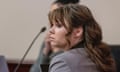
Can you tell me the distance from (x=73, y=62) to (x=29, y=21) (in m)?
1.54

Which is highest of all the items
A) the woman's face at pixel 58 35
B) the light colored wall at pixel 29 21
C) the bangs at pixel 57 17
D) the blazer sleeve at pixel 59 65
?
the bangs at pixel 57 17

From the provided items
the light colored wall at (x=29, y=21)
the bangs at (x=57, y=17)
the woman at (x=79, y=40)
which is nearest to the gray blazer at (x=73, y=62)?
the woman at (x=79, y=40)

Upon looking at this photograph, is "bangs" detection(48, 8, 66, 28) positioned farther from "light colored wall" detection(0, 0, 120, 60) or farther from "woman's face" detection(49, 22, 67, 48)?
"light colored wall" detection(0, 0, 120, 60)

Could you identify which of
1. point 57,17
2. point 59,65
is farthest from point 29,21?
point 59,65

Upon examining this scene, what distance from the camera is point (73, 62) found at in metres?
1.17

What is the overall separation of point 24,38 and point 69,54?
4.97ft

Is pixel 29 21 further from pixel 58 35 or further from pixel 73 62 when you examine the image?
pixel 73 62

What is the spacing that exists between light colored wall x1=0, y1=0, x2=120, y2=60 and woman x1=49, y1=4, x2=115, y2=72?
1.34 metres

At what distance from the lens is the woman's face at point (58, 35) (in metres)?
1.24

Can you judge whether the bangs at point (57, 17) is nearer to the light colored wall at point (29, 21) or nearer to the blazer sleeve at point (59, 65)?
the blazer sleeve at point (59, 65)

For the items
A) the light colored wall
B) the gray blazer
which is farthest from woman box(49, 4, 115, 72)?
the light colored wall

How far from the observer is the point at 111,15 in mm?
2637

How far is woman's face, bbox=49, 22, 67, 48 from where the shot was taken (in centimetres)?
124

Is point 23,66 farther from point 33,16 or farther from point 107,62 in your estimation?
point 107,62
